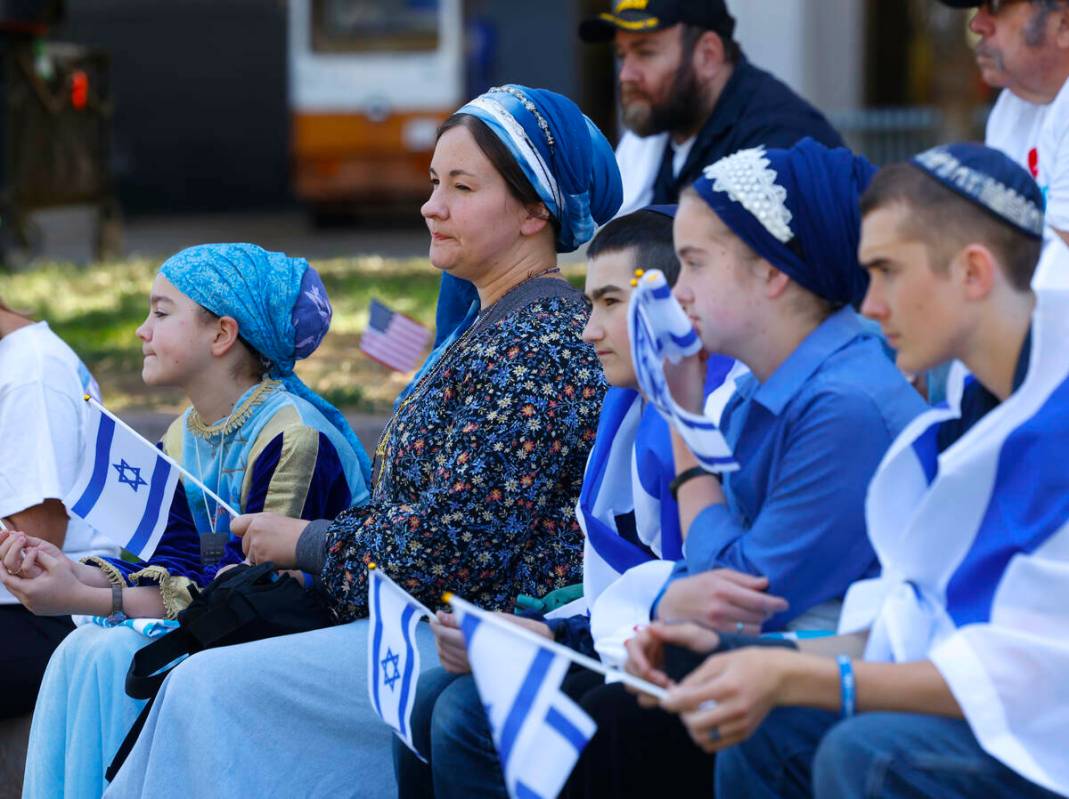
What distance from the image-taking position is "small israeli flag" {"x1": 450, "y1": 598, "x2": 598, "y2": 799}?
2.59 metres

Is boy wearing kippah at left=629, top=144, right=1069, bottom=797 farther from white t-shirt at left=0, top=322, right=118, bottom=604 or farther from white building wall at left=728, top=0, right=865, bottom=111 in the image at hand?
white building wall at left=728, top=0, right=865, bottom=111

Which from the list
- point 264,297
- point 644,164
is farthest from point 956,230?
point 644,164

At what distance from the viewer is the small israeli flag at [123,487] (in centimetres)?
400

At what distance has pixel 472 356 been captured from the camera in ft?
11.8

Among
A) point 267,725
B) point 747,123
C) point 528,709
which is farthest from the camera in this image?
point 747,123

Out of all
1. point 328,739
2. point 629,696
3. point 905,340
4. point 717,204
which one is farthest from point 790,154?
point 328,739

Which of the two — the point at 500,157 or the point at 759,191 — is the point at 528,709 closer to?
the point at 759,191

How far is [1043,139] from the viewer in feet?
15.7

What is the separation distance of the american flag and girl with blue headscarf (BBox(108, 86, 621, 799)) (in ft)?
3.89

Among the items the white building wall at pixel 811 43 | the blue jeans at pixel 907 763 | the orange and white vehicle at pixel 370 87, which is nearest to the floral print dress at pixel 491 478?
the blue jeans at pixel 907 763

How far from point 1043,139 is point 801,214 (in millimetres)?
2138

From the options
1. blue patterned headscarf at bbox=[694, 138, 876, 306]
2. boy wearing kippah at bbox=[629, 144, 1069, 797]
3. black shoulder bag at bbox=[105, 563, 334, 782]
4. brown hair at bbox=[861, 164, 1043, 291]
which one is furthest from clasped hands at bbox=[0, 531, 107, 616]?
brown hair at bbox=[861, 164, 1043, 291]

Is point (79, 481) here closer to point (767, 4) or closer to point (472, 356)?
point (472, 356)

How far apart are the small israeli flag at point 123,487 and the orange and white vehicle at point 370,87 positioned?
12.7 meters
